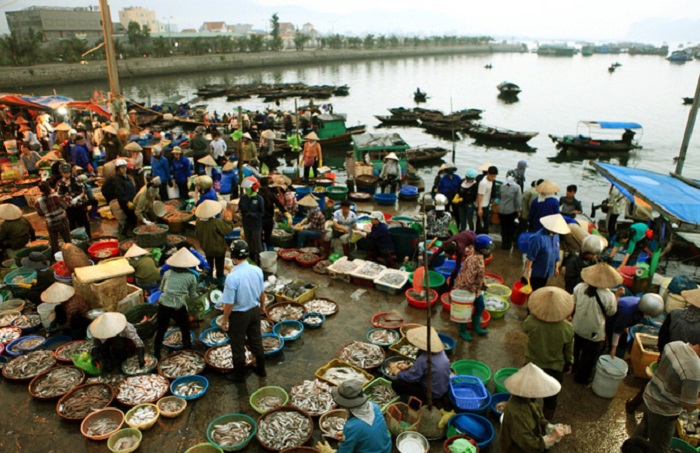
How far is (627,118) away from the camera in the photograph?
40.3 metres

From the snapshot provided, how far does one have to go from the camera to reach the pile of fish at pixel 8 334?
6.64 m

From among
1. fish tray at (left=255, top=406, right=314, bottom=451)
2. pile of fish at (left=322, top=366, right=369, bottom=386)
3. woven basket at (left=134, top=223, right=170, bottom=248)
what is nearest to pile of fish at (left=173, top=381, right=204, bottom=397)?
fish tray at (left=255, top=406, right=314, bottom=451)

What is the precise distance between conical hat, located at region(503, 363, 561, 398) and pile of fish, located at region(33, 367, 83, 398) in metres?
5.28

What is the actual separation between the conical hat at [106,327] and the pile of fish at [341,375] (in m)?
2.71

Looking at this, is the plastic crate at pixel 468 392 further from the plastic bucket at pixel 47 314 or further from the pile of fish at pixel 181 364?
the plastic bucket at pixel 47 314

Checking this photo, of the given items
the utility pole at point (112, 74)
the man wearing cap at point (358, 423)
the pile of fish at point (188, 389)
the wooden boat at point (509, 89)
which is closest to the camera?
the man wearing cap at point (358, 423)

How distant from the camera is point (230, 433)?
5016 mm

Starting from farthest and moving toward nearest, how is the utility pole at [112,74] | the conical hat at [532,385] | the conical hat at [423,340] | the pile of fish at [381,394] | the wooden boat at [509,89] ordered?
1. the wooden boat at [509,89]
2. the utility pole at [112,74]
3. the pile of fish at [381,394]
4. the conical hat at [423,340]
5. the conical hat at [532,385]

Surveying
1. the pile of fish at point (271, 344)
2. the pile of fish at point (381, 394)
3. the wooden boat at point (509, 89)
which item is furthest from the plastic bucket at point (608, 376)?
the wooden boat at point (509, 89)

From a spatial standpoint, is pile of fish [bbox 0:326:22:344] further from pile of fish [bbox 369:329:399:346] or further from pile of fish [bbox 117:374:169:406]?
pile of fish [bbox 369:329:399:346]

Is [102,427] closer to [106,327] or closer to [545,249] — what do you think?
[106,327]

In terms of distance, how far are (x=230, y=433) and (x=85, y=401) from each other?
6.35ft

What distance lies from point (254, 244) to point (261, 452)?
4372 mm

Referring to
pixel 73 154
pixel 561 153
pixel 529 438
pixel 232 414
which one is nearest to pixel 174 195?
pixel 73 154
